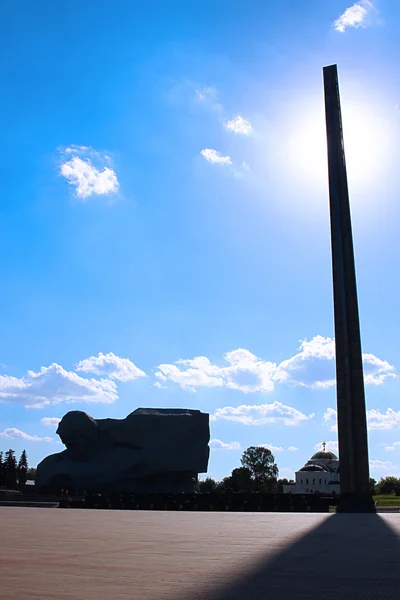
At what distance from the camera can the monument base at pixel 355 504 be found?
25.7 metres

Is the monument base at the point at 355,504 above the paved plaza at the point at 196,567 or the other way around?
the other way around

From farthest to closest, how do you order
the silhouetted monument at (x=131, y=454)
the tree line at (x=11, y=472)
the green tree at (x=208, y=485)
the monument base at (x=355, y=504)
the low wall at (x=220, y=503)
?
the green tree at (x=208, y=485) < the tree line at (x=11, y=472) < the silhouetted monument at (x=131, y=454) < the low wall at (x=220, y=503) < the monument base at (x=355, y=504)

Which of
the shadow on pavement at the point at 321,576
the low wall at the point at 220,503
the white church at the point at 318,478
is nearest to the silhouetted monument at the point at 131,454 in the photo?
the low wall at the point at 220,503

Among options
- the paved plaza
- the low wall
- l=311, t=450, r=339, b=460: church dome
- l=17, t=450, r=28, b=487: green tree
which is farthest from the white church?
the paved plaza

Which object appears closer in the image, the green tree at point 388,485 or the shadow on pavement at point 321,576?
the shadow on pavement at point 321,576

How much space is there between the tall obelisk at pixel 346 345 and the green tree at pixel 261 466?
231ft

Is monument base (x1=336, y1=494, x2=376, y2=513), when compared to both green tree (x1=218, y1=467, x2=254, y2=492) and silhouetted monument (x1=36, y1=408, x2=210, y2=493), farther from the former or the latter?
green tree (x1=218, y1=467, x2=254, y2=492)

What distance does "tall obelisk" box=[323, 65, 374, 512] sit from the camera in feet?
89.8

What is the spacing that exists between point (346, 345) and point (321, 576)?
24.1 m

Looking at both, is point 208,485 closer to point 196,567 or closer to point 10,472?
point 10,472

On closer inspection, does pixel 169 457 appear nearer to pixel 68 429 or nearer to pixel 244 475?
pixel 68 429

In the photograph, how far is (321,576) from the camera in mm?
5586

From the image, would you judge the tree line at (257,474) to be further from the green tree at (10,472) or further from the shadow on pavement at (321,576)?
the shadow on pavement at (321,576)

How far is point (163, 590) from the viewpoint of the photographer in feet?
15.5
